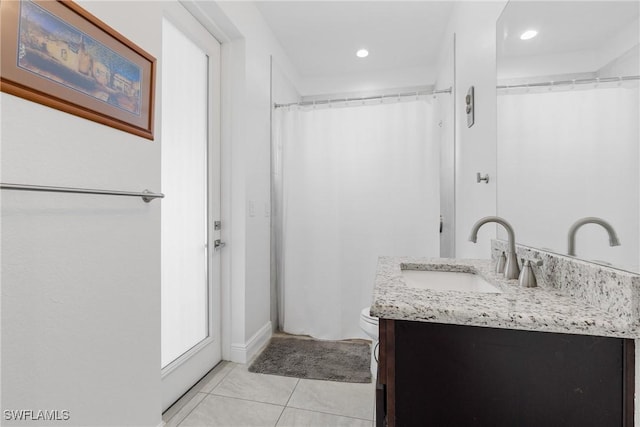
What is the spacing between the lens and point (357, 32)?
8.13 ft

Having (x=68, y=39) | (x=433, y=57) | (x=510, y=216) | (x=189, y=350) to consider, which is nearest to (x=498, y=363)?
(x=510, y=216)

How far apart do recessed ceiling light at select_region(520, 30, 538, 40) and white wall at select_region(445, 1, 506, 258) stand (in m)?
0.26

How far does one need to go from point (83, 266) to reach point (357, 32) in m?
2.49

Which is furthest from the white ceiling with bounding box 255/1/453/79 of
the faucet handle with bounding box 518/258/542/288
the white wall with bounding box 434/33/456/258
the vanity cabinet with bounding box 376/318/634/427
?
the vanity cabinet with bounding box 376/318/634/427

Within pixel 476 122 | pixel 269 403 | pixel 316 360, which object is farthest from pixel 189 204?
pixel 476 122

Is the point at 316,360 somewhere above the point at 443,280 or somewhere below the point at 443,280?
below

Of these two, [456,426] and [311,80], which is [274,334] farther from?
[311,80]

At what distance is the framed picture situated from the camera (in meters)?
0.77

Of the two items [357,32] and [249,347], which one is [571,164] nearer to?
[249,347]

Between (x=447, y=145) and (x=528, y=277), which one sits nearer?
(x=528, y=277)

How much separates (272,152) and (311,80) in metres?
1.29

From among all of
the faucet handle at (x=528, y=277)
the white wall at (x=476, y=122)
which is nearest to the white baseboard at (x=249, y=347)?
the white wall at (x=476, y=122)

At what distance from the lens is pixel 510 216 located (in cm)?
124
